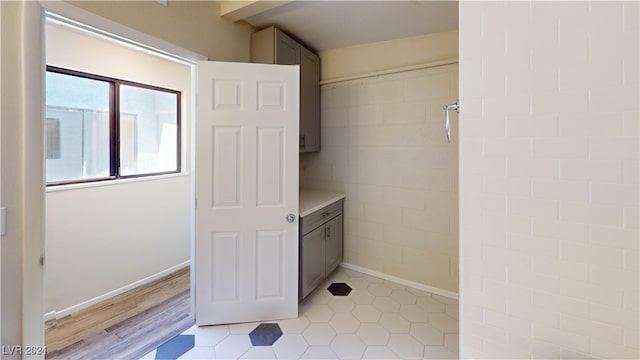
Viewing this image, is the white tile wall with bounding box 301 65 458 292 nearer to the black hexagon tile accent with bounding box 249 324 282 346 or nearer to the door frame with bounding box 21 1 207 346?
the black hexagon tile accent with bounding box 249 324 282 346

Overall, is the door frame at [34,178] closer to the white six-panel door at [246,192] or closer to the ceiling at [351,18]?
the white six-panel door at [246,192]

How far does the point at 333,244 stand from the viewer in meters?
2.81

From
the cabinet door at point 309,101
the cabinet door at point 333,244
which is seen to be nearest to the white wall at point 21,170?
the cabinet door at point 309,101

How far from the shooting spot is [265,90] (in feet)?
6.63

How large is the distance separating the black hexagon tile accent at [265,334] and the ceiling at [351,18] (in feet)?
7.90

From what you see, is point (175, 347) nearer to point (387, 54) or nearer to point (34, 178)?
point (34, 178)

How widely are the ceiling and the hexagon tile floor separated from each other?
242cm

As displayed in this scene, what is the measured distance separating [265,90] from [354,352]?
77.0 inches

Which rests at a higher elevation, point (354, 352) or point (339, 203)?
point (339, 203)
